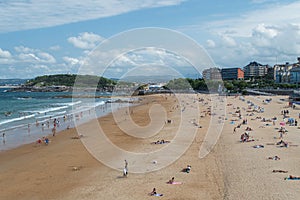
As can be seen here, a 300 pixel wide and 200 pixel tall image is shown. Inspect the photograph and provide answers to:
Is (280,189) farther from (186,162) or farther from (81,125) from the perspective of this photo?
(81,125)

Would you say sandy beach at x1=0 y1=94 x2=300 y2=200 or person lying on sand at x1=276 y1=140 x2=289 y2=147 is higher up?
person lying on sand at x1=276 y1=140 x2=289 y2=147

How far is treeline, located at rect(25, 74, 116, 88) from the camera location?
154 meters

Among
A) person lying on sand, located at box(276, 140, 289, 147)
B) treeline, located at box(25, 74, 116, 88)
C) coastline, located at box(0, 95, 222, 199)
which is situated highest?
treeline, located at box(25, 74, 116, 88)

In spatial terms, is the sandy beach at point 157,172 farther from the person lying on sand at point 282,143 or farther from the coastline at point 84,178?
the person lying on sand at point 282,143

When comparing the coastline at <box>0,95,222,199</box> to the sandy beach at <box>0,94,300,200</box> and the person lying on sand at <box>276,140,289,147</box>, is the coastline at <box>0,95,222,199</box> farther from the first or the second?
the person lying on sand at <box>276,140,289,147</box>

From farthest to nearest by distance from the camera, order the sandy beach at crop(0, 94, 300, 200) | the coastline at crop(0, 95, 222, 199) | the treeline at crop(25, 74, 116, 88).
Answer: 1. the treeline at crop(25, 74, 116, 88)
2. the coastline at crop(0, 95, 222, 199)
3. the sandy beach at crop(0, 94, 300, 200)

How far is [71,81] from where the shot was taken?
17438 centimetres

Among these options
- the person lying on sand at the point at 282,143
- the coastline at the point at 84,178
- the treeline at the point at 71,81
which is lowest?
the coastline at the point at 84,178

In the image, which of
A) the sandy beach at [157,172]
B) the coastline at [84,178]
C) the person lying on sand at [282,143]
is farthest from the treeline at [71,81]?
the person lying on sand at [282,143]

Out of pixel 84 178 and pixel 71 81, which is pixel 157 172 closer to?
pixel 84 178

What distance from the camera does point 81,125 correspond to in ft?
116

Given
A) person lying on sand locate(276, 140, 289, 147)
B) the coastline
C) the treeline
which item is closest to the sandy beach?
the coastline

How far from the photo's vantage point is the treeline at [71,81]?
154 m

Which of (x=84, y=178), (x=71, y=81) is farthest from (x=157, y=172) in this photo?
(x=71, y=81)
